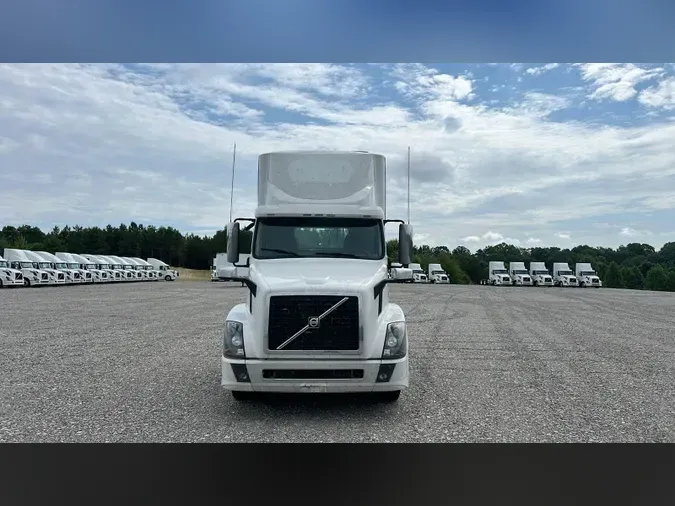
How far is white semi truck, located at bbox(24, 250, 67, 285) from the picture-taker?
3919 centimetres

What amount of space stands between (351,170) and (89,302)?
20.4 meters

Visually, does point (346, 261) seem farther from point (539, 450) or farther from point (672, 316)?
point (672, 316)

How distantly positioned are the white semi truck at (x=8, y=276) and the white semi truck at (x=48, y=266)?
2534 millimetres

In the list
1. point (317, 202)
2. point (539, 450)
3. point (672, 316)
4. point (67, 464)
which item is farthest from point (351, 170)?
point (672, 316)

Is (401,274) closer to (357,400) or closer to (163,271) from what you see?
(357,400)

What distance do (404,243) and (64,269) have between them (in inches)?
1575

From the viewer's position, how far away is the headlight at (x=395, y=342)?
702 centimetres

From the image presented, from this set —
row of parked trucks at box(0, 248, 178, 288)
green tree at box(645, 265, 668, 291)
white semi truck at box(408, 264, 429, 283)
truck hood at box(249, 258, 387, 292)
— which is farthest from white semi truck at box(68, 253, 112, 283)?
green tree at box(645, 265, 668, 291)

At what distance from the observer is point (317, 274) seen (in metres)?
7.33

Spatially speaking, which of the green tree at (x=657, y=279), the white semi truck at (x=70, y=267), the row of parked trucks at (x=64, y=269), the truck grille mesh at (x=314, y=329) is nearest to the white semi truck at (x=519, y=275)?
the green tree at (x=657, y=279)

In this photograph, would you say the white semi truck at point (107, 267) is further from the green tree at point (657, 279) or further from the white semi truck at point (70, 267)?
the green tree at point (657, 279)

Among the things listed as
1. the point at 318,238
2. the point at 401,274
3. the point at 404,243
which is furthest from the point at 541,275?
the point at 318,238

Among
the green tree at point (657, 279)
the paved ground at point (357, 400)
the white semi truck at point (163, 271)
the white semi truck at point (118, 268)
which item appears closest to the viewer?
the paved ground at point (357, 400)
